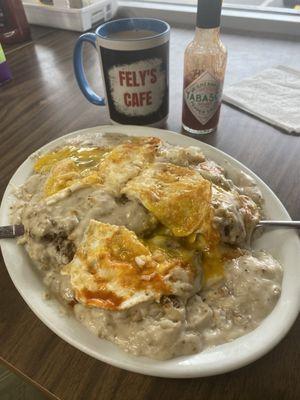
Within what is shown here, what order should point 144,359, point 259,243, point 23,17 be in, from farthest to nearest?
point 23,17 → point 259,243 → point 144,359

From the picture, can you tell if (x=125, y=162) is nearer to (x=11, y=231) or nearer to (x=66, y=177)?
(x=66, y=177)

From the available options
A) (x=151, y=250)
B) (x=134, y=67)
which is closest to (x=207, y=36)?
(x=134, y=67)

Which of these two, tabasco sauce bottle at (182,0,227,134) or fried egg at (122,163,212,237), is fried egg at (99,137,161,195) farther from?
tabasco sauce bottle at (182,0,227,134)

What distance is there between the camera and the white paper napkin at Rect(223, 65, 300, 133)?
1.00m

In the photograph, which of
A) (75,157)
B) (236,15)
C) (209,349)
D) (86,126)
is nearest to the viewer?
(209,349)

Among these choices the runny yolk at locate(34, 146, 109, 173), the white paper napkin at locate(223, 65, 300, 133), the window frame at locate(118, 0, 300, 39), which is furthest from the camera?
the window frame at locate(118, 0, 300, 39)

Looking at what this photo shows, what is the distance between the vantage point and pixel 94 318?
0.50 metres

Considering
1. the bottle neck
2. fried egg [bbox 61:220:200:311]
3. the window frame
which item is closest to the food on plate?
fried egg [bbox 61:220:200:311]

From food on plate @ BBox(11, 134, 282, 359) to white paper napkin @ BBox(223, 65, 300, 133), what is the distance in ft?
1.30

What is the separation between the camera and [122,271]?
0.50 meters

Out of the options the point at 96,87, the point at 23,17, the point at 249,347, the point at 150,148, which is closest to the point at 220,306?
the point at 249,347

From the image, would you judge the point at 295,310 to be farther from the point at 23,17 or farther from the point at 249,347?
the point at 23,17

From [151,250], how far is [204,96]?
46 cm

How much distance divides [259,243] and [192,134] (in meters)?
0.43
